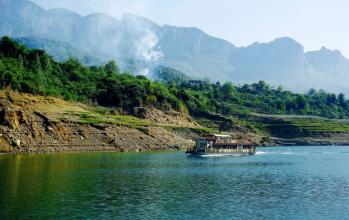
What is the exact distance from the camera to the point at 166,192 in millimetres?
59875

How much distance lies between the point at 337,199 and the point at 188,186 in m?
18.9

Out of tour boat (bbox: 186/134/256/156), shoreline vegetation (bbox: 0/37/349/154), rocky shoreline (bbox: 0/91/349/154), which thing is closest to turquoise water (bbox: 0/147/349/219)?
rocky shoreline (bbox: 0/91/349/154)

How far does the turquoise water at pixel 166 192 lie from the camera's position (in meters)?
47.5

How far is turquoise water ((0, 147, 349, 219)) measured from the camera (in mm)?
47500

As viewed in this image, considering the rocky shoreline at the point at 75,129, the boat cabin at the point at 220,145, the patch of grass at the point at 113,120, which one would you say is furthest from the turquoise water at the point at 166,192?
the patch of grass at the point at 113,120

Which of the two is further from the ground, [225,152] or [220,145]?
[220,145]

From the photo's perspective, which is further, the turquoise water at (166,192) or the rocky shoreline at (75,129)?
the rocky shoreline at (75,129)

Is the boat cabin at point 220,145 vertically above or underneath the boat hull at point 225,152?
above

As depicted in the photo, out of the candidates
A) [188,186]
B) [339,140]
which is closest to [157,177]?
[188,186]

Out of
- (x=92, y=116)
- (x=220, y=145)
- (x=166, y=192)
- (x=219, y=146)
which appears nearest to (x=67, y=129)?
(x=92, y=116)

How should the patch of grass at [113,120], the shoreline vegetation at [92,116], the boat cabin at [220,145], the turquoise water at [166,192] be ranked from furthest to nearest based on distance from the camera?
the patch of grass at [113,120] → the boat cabin at [220,145] → the shoreline vegetation at [92,116] → the turquoise water at [166,192]

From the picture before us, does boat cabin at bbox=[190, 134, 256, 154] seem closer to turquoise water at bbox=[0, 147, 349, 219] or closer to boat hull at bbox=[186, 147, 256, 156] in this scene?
boat hull at bbox=[186, 147, 256, 156]

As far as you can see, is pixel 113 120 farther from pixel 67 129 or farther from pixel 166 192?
pixel 166 192

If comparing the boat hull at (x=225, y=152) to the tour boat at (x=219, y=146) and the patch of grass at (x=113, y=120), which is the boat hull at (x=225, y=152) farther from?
the patch of grass at (x=113, y=120)
